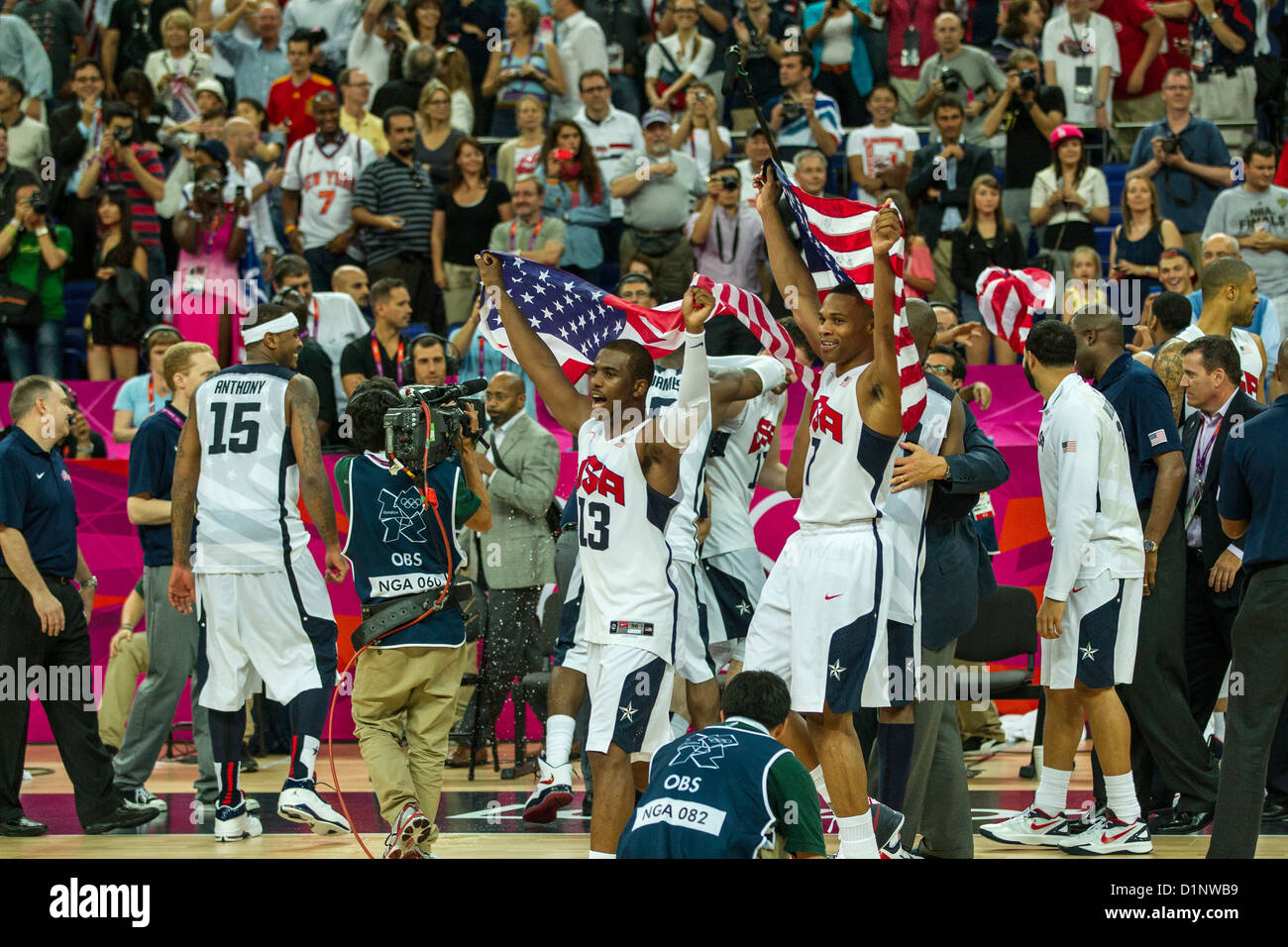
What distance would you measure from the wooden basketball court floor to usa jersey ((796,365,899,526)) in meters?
1.82

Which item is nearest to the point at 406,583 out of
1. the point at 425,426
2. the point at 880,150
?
the point at 425,426

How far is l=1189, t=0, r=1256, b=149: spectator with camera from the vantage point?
563 inches

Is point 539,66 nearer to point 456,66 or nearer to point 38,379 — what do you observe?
point 456,66

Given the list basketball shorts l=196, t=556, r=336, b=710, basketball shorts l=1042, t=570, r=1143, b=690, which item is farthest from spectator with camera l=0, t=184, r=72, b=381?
basketball shorts l=1042, t=570, r=1143, b=690

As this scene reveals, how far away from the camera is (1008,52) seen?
15.1m

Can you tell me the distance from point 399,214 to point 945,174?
15.3ft

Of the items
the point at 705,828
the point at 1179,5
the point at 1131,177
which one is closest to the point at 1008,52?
the point at 1179,5

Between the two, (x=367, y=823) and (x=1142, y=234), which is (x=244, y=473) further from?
(x=1142, y=234)

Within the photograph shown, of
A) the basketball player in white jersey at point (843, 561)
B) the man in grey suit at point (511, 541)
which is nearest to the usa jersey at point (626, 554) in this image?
the basketball player in white jersey at point (843, 561)

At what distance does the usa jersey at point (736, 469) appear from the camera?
8.00 m

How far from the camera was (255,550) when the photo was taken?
7.73 m

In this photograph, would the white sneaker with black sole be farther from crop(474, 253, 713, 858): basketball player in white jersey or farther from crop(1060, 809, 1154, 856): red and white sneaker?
crop(1060, 809, 1154, 856): red and white sneaker

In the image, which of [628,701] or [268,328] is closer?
[628,701]

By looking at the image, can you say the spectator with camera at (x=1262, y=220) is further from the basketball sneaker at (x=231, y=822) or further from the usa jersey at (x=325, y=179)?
the basketball sneaker at (x=231, y=822)
